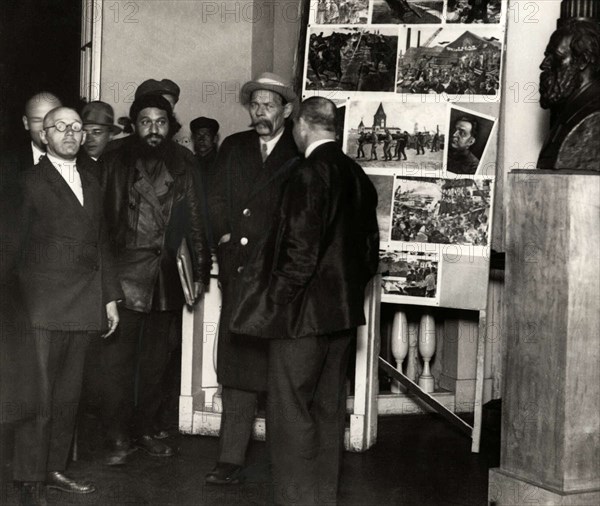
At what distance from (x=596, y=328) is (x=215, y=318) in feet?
7.09

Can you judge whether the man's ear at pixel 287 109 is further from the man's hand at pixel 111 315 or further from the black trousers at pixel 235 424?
the black trousers at pixel 235 424

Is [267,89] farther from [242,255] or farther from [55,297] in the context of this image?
[55,297]

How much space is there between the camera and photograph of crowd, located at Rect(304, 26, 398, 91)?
5.14 meters

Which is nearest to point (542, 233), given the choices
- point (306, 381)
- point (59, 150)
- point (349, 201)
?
point (349, 201)

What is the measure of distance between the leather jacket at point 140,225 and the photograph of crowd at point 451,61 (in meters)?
1.30

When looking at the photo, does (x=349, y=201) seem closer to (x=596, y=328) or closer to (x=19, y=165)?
(x=596, y=328)

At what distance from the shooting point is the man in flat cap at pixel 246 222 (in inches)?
176

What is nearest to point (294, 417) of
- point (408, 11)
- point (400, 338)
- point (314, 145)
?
point (314, 145)

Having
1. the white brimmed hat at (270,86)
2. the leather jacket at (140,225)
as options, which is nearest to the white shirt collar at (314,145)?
the white brimmed hat at (270,86)

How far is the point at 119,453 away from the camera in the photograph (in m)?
4.70

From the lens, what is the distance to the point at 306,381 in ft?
12.6

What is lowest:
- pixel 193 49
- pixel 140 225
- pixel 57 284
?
pixel 57 284

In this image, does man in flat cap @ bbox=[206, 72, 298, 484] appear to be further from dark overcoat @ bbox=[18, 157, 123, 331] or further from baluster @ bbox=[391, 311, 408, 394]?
baluster @ bbox=[391, 311, 408, 394]

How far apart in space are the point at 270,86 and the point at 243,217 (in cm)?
61
